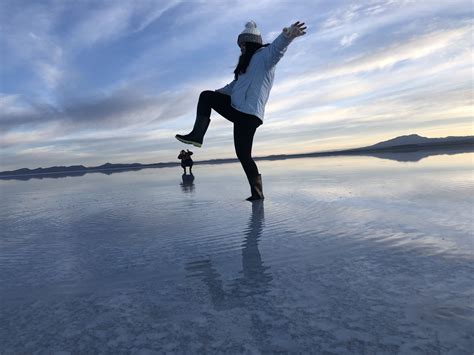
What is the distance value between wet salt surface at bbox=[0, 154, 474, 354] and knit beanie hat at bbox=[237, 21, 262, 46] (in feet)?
7.26

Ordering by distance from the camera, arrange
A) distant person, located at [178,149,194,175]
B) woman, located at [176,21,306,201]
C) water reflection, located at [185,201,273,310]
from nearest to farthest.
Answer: water reflection, located at [185,201,273,310]
woman, located at [176,21,306,201]
distant person, located at [178,149,194,175]

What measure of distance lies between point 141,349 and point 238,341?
0.30 meters

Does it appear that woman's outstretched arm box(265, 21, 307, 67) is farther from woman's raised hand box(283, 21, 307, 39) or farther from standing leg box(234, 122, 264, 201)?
standing leg box(234, 122, 264, 201)

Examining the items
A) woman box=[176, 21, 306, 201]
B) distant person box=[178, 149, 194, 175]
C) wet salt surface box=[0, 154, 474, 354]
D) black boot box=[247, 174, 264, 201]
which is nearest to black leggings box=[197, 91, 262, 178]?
woman box=[176, 21, 306, 201]

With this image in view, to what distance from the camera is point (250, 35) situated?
3947 millimetres

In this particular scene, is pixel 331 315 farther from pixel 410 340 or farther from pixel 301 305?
pixel 410 340

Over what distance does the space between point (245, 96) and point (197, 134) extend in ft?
2.30

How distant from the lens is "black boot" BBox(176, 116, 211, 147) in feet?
12.8

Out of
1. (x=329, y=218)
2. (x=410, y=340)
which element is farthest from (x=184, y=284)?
(x=329, y=218)

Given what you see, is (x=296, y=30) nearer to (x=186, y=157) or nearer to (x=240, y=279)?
(x=240, y=279)

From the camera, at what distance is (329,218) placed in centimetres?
287

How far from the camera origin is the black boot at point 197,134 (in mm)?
3897

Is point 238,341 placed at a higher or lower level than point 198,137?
lower

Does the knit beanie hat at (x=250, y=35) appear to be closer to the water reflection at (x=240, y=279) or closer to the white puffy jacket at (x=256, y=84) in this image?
the white puffy jacket at (x=256, y=84)
